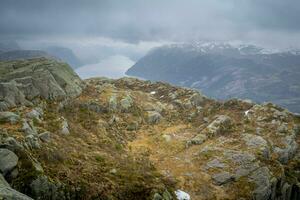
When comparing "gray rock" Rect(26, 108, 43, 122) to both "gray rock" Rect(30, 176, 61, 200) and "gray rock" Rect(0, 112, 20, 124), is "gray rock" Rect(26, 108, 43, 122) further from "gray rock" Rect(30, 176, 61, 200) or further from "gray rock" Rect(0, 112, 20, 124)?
"gray rock" Rect(30, 176, 61, 200)

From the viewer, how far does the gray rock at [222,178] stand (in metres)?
39.9

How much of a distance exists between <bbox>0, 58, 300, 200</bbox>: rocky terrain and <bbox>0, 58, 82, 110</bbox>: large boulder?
17 centimetres

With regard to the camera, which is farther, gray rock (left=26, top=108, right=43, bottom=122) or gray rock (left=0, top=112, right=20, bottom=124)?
gray rock (left=26, top=108, right=43, bottom=122)

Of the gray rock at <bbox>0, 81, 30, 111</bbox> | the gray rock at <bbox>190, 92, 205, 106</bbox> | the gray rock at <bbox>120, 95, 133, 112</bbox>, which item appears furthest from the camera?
the gray rock at <bbox>190, 92, 205, 106</bbox>

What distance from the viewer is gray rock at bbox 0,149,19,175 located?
953 inches

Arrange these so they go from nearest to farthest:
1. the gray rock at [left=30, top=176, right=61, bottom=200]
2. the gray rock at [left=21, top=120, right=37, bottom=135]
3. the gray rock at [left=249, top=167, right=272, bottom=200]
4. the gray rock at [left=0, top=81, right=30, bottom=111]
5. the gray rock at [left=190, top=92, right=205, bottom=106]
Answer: the gray rock at [left=30, top=176, right=61, bottom=200], the gray rock at [left=21, top=120, right=37, bottom=135], the gray rock at [left=0, top=81, right=30, bottom=111], the gray rock at [left=249, top=167, right=272, bottom=200], the gray rock at [left=190, top=92, right=205, bottom=106]

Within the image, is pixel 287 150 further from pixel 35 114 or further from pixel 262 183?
pixel 35 114

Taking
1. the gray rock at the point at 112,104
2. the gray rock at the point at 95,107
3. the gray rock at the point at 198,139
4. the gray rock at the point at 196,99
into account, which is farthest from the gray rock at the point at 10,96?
the gray rock at the point at 196,99

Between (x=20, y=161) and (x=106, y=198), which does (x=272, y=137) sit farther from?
(x=20, y=161)

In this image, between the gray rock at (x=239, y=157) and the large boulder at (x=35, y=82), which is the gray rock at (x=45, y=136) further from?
the gray rock at (x=239, y=157)

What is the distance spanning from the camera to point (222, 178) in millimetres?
40375

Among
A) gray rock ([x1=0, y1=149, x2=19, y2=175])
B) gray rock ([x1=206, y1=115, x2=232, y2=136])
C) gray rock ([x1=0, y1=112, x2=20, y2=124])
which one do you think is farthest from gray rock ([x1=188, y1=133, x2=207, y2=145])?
gray rock ([x1=0, y1=149, x2=19, y2=175])

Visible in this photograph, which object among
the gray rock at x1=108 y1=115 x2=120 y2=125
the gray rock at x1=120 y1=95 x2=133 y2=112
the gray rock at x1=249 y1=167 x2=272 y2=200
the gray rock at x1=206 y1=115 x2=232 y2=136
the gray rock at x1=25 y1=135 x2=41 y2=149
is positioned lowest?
the gray rock at x1=249 y1=167 x2=272 y2=200

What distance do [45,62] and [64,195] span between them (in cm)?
3595
